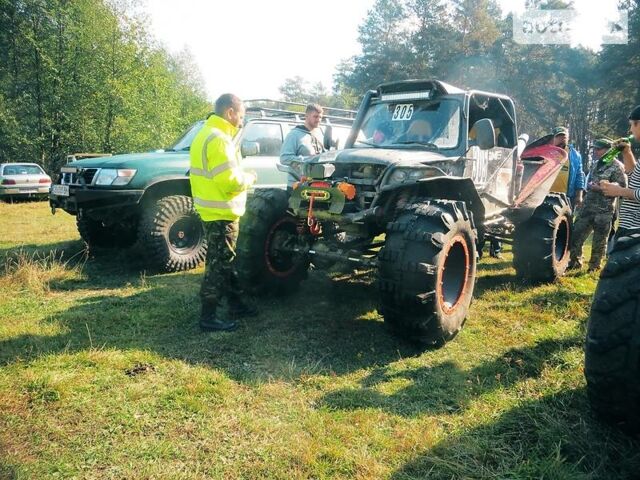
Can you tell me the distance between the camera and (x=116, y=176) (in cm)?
654

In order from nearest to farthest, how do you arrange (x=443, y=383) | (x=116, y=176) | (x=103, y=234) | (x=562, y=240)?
(x=443, y=383)
(x=116, y=176)
(x=562, y=240)
(x=103, y=234)

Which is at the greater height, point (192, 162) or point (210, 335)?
point (192, 162)

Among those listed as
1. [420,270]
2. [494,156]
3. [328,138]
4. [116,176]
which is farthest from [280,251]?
[116,176]

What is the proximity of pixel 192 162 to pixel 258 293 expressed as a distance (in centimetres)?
168

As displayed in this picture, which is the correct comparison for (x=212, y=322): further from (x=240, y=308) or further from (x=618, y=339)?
(x=618, y=339)

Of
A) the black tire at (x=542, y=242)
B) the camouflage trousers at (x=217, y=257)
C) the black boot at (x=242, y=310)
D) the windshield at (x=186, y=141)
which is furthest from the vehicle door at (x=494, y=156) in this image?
the windshield at (x=186, y=141)

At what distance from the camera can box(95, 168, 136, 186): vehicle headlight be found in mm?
6516

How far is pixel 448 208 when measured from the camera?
4.14 m

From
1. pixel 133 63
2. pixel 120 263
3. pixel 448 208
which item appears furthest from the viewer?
pixel 133 63

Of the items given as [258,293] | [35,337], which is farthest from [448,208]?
[35,337]

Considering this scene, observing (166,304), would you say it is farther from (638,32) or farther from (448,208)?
(638,32)

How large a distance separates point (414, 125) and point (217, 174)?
2.30 meters

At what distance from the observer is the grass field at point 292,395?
8.37 ft

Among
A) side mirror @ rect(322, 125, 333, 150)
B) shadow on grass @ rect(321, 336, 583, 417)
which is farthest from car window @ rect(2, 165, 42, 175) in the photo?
shadow on grass @ rect(321, 336, 583, 417)
